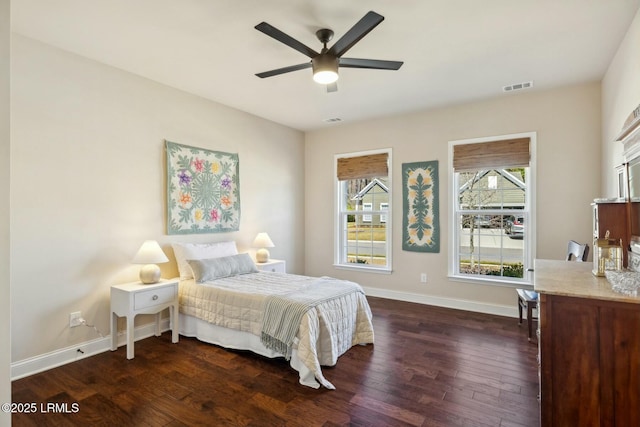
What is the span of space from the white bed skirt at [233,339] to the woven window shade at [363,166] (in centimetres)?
311

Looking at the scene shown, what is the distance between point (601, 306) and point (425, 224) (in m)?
3.13

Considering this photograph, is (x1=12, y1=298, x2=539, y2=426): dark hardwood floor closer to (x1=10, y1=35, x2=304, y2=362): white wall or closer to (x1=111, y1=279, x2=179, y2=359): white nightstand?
(x1=111, y1=279, x2=179, y2=359): white nightstand

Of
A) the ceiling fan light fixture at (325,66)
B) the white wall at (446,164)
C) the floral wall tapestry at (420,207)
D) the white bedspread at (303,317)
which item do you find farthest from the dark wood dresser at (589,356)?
the floral wall tapestry at (420,207)

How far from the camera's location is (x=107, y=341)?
10.3 feet

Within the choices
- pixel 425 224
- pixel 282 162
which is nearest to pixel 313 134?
pixel 282 162

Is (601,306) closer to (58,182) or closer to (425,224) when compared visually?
(425,224)

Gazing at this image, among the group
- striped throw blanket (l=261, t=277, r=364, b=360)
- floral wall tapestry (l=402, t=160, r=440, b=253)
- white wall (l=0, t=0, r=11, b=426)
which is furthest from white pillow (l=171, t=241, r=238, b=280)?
floral wall tapestry (l=402, t=160, r=440, b=253)

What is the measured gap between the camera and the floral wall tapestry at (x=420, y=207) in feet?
15.1

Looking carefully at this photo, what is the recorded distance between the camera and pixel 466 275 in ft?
14.6

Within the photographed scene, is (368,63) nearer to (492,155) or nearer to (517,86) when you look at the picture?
(517,86)

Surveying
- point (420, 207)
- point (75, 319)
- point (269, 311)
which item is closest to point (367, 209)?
point (420, 207)

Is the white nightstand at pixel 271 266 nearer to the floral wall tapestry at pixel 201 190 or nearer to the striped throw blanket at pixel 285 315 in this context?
the floral wall tapestry at pixel 201 190

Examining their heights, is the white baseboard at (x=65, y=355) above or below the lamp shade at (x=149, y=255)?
below

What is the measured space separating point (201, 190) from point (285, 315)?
6.83 ft
